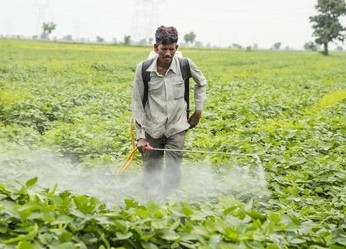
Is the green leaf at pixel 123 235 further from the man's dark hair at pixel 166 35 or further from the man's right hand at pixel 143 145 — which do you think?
the man's dark hair at pixel 166 35

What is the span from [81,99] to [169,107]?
6.94 m

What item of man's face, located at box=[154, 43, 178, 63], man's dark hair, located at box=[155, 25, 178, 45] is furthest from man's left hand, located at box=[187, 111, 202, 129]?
man's dark hair, located at box=[155, 25, 178, 45]

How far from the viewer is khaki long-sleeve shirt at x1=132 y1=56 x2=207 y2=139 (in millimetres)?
5215

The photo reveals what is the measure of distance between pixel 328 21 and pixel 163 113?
61.9m

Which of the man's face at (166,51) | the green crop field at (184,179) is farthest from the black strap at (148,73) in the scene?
the green crop field at (184,179)

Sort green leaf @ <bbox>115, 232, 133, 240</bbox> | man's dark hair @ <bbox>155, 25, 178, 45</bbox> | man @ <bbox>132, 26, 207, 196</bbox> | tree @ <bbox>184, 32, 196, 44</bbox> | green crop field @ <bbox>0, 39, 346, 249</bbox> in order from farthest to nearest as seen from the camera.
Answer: tree @ <bbox>184, 32, 196, 44</bbox> < man @ <bbox>132, 26, 207, 196</bbox> < man's dark hair @ <bbox>155, 25, 178, 45</bbox> < green crop field @ <bbox>0, 39, 346, 249</bbox> < green leaf @ <bbox>115, 232, 133, 240</bbox>

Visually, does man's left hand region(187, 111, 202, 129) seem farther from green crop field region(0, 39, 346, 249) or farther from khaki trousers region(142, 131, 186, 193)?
green crop field region(0, 39, 346, 249)

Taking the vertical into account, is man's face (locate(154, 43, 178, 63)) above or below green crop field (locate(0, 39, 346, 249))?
above

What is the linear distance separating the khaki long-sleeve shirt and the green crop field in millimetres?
696

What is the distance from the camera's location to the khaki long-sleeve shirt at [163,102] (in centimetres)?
521

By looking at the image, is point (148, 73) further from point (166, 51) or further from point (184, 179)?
point (184, 179)

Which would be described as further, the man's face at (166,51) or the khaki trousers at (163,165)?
the khaki trousers at (163,165)

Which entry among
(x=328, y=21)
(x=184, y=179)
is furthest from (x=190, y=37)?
(x=184, y=179)

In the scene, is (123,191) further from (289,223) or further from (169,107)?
(289,223)
